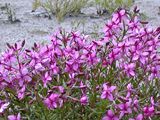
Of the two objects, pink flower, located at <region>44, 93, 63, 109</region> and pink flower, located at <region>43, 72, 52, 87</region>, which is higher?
pink flower, located at <region>43, 72, 52, 87</region>

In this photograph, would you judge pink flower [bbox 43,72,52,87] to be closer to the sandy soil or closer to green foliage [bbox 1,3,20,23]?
the sandy soil

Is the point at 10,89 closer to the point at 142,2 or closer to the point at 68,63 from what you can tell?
the point at 68,63

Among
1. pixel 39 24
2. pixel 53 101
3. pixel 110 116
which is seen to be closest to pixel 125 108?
pixel 110 116

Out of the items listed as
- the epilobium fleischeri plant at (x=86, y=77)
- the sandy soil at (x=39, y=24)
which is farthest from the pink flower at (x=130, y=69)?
the sandy soil at (x=39, y=24)

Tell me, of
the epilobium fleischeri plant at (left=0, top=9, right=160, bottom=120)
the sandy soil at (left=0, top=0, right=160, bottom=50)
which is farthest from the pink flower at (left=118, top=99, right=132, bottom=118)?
the sandy soil at (left=0, top=0, right=160, bottom=50)

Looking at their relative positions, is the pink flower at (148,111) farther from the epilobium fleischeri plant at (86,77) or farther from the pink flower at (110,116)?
the pink flower at (110,116)

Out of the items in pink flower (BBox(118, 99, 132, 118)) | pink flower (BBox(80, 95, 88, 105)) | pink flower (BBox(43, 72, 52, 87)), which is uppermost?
pink flower (BBox(43, 72, 52, 87))
